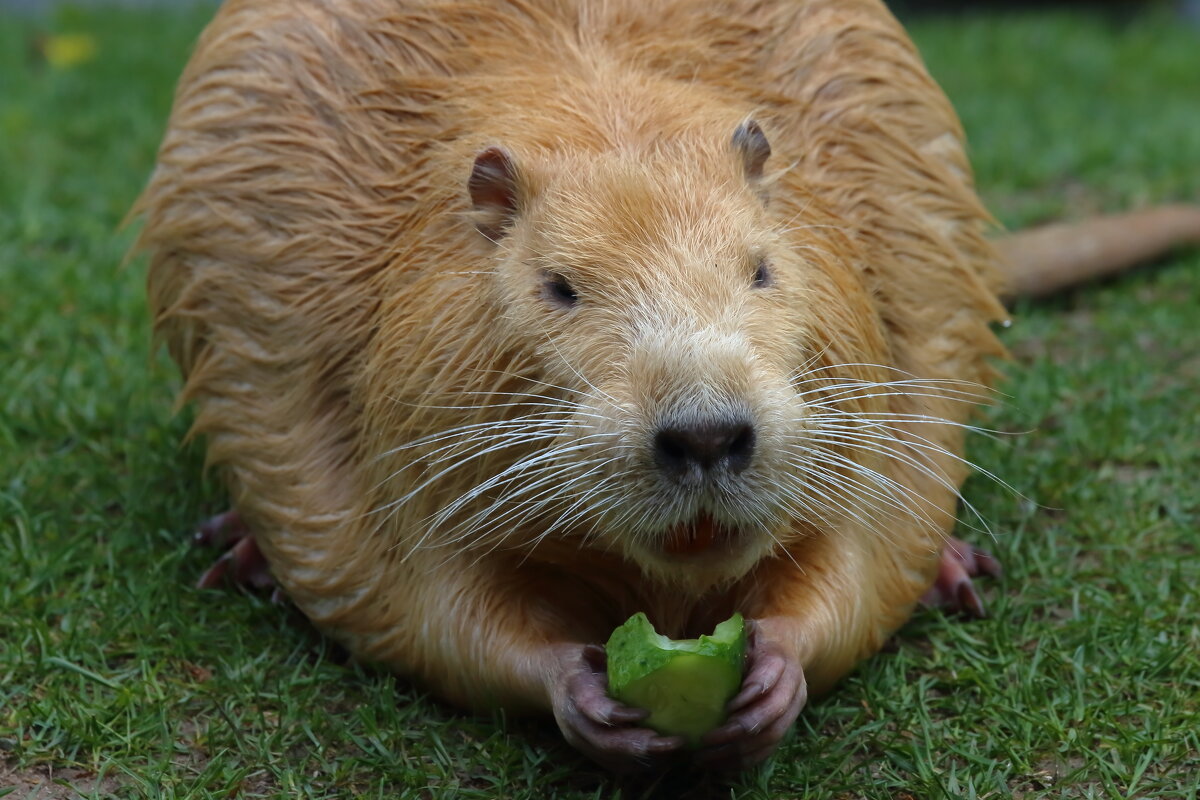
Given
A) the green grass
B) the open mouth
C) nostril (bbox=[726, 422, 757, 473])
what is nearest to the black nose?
nostril (bbox=[726, 422, 757, 473])

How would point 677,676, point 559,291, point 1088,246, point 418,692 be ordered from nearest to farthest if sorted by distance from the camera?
point 677,676, point 559,291, point 418,692, point 1088,246

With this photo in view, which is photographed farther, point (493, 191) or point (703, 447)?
point (493, 191)

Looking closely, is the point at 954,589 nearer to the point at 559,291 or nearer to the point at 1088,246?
the point at 559,291

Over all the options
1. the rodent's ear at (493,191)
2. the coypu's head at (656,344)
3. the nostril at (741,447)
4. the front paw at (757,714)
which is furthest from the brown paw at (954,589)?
the rodent's ear at (493,191)

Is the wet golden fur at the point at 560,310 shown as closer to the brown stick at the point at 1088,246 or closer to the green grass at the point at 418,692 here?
the green grass at the point at 418,692

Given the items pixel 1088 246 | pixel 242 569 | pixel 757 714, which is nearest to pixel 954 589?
pixel 757 714

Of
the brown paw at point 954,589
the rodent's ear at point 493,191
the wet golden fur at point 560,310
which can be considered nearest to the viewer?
the wet golden fur at point 560,310

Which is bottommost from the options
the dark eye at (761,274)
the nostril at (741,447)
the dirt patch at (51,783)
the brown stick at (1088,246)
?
the brown stick at (1088,246)

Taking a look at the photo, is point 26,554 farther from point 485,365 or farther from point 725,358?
point 725,358

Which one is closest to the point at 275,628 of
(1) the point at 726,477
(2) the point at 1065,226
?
(1) the point at 726,477
